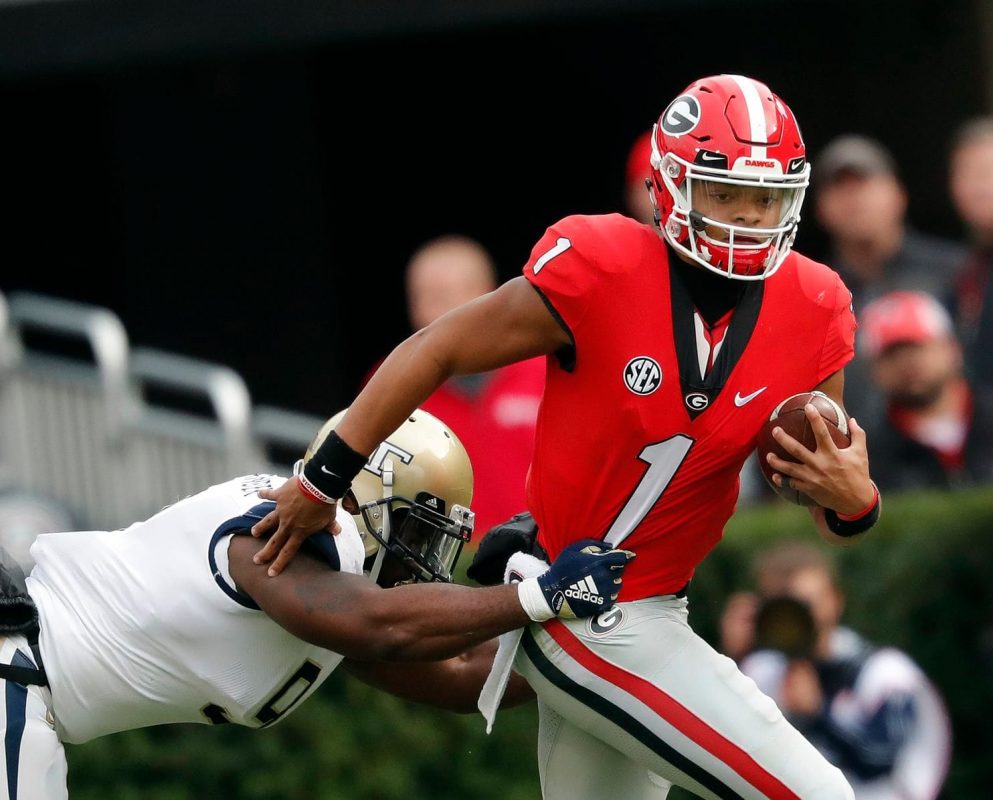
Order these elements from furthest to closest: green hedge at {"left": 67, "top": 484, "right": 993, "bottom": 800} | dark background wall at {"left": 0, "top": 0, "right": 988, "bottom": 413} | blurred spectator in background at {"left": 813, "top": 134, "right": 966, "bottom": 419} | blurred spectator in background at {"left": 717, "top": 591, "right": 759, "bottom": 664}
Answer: dark background wall at {"left": 0, "top": 0, "right": 988, "bottom": 413} < blurred spectator in background at {"left": 813, "top": 134, "right": 966, "bottom": 419} < green hedge at {"left": 67, "top": 484, "right": 993, "bottom": 800} < blurred spectator in background at {"left": 717, "top": 591, "right": 759, "bottom": 664}

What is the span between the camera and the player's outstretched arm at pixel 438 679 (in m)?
5.34

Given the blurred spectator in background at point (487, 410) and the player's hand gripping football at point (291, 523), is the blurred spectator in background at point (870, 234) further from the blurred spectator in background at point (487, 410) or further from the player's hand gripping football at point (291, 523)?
the player's hand gripping football at point (291, 523)

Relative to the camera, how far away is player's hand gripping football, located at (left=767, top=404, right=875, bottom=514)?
4.54 m

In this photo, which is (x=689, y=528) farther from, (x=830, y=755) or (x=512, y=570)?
(x=830, y=755)

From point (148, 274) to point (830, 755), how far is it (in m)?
5.84

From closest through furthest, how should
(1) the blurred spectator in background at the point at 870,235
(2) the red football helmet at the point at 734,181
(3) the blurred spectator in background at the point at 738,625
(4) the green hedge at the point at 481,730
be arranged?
(2) the red football helmet at the point at 734,181 → (3) the blurred spectator in background at the point at 738,625 → (4) the green hedge at the point at 481,730 → (1) the blurred spectator in background at the point at 870,235

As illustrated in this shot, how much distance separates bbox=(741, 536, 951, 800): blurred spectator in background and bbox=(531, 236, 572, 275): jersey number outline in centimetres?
288

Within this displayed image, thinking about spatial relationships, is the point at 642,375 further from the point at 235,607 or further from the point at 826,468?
the point at 235,607

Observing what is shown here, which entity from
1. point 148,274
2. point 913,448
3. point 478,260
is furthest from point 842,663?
point 148,274

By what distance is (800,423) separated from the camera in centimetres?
456

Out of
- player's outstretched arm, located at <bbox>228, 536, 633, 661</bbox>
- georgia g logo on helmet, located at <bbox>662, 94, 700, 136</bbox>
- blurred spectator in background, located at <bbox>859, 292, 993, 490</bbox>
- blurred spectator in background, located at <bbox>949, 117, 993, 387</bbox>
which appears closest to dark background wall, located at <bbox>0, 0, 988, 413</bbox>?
blurred spectator in background, located at <bbox>949, 117, 993, 387</bbox>

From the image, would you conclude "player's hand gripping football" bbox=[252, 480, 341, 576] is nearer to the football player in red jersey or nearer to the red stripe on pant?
the football player in red jersey

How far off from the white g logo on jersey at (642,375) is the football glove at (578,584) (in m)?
0.38

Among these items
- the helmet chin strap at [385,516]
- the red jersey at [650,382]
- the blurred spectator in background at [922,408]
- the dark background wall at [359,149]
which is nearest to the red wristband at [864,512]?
the red jersey at [650,382]
